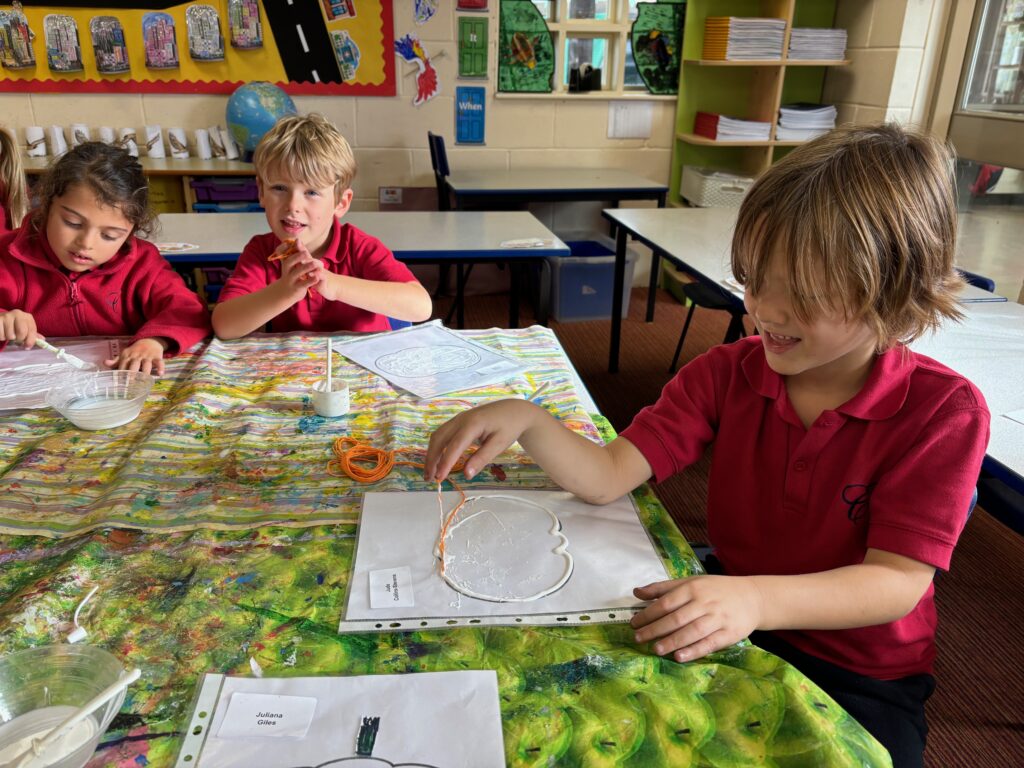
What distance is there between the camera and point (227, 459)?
0.99 m

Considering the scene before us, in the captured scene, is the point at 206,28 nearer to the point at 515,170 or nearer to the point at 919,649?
the point at 515,170

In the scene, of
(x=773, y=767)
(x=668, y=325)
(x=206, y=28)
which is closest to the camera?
(x=773, y=767)

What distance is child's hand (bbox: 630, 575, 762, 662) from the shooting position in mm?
657

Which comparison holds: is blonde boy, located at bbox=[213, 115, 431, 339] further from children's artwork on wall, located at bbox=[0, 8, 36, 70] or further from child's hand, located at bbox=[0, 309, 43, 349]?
children's artwork on wall, located at bbox=[0, 8, 36, 70]

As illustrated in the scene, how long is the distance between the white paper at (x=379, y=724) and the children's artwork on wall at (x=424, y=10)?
Result: 12.8ft

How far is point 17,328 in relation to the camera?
4.33 feet

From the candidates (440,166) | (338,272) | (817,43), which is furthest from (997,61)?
(338,272)

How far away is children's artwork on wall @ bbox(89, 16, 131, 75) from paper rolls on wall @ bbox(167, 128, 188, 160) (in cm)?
37

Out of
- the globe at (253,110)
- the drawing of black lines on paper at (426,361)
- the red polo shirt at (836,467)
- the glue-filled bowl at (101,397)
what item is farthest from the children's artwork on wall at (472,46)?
the red polo shirt at (836,467)

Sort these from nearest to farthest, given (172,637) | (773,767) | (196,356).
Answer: (773,767) → (172,637) → (196,356)

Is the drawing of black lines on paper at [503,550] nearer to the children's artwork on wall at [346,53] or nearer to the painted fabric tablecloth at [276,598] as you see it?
the painted fabric tablecloth at [276,598]

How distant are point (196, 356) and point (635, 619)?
3.33ft

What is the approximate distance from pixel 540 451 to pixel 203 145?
142 inches

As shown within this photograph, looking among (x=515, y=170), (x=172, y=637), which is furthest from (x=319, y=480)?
(x=515, y=170)
